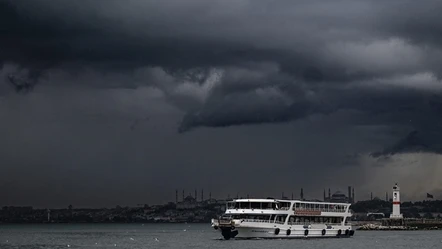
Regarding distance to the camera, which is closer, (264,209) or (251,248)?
(251,248)

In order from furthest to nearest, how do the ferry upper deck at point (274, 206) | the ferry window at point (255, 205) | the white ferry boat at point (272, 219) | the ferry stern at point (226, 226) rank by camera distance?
the ferry window at point (255, 205), the ferry upper deck at point (274, 206), the white ferry boat at point (272, 219), the ferry stern at point (226, 226)

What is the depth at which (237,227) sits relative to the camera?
11919 centimetres

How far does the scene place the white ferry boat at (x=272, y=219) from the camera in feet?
393

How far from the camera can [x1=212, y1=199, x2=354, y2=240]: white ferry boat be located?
119750 millimetres

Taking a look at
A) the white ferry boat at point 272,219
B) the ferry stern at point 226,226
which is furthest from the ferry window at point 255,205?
the ferry stern at point 226,226

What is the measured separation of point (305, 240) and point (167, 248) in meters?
25.3

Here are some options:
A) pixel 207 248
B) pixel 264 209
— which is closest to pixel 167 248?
pixel 207 248

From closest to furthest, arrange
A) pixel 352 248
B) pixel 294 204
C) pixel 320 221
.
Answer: pixel 352 248
pixel 294 204
pixel 320 221

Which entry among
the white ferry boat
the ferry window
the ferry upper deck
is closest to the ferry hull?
the white ferry boat

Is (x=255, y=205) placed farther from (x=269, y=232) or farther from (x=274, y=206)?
(x=269, y=232)

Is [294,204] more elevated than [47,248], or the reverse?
[294,204]

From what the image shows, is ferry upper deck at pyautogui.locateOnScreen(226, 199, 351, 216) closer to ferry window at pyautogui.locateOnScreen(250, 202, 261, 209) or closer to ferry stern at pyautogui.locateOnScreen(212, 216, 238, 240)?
ferry window at pyautogui.locateOnScreen(250, 202, 261, 209)

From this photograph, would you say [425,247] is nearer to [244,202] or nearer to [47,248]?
[244,202]

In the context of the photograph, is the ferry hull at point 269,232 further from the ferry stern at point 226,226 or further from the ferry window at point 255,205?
the ferry window at point 255,205
